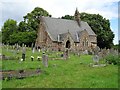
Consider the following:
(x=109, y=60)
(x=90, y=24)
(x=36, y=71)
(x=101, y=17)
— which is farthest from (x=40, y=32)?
(x=36, y=71)

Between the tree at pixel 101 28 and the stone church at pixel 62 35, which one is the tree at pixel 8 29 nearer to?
the tree at pixel 101 28

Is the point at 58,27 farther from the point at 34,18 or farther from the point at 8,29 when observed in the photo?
the point at 8,29

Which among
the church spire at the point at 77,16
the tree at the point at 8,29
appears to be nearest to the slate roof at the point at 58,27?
the church spire at the point at 77,16

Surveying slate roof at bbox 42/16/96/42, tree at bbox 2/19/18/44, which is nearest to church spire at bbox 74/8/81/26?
slate roof at bbox 42/16/96/42

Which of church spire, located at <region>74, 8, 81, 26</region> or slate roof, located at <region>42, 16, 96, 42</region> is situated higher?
church spire, located at <region>74, 8, 81, 26</region>

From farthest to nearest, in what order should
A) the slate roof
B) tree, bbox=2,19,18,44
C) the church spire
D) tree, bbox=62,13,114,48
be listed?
tree, bbox=2,19,18,44, tree, bbox=62,13,114,48, the church spire, the slate roof

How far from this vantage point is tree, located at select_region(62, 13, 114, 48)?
233ft

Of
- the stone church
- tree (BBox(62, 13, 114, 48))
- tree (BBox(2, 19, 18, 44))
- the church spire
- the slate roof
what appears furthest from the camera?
tree (BBox(2, 19, 18, 44))

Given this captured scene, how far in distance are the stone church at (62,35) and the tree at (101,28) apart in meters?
7.97

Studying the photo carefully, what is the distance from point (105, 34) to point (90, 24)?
5.41m

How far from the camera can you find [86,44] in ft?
200

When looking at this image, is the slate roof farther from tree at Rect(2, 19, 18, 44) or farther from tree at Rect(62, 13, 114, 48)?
tree at Rect(2, 19, 18, 44)

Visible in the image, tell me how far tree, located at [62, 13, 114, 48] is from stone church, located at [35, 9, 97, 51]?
7.97 m

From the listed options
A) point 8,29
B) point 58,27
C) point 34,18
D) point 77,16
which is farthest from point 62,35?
point 8,29
